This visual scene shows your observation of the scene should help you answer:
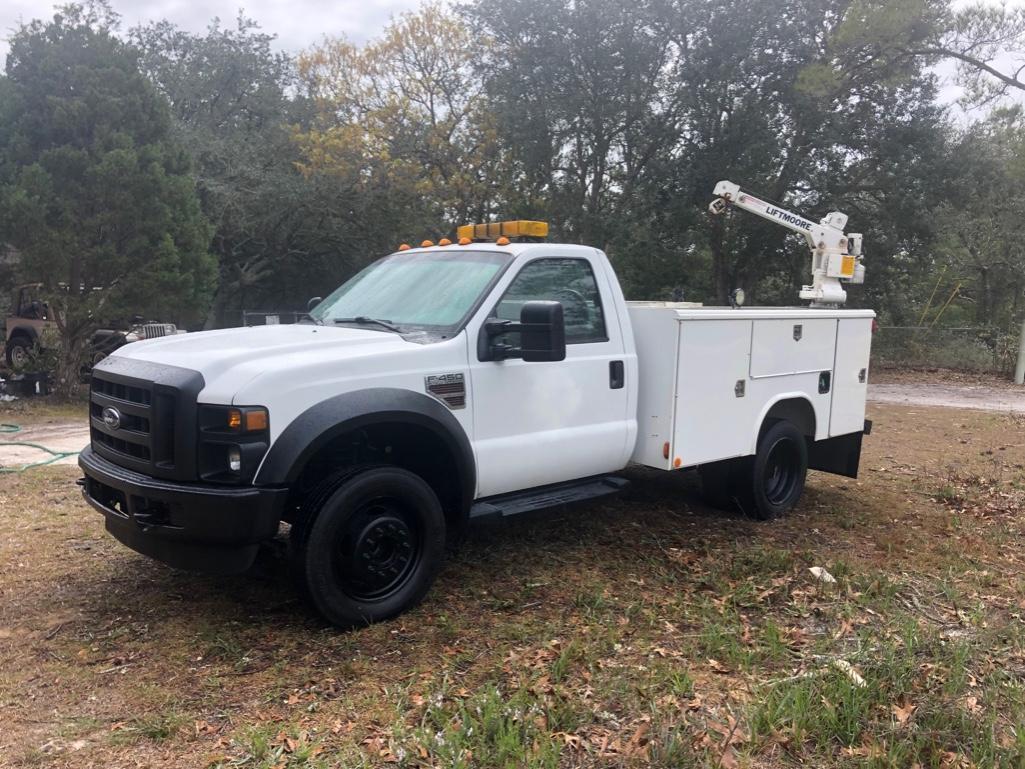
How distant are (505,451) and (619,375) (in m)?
1.00

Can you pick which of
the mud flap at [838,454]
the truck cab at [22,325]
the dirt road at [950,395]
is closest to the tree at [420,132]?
the truck cab at [22,325]

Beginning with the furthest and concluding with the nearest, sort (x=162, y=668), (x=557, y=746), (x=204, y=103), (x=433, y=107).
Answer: (x=204, y=103)
(x=433, y=107)
(x=162, y=668)
(x=557, y=746)

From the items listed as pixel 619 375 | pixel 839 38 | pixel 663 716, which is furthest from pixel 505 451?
pixel 839 38

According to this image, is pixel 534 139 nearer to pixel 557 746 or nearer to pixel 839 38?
pixel 839 38

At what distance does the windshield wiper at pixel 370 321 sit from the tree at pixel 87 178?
8.07 m

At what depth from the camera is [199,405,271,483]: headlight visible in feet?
11.9

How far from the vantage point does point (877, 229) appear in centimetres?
1953

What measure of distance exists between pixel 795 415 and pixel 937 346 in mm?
16988

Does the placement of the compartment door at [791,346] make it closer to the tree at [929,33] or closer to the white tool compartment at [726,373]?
the white tool compartment at [726,373]

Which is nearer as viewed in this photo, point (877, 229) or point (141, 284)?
point (141, 284)

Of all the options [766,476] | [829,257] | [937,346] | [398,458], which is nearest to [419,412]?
[398,458]

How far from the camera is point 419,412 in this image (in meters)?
4.07

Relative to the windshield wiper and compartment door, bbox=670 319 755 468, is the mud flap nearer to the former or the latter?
compartment door, bbox=670 319 755 468

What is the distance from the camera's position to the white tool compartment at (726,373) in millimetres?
5211
